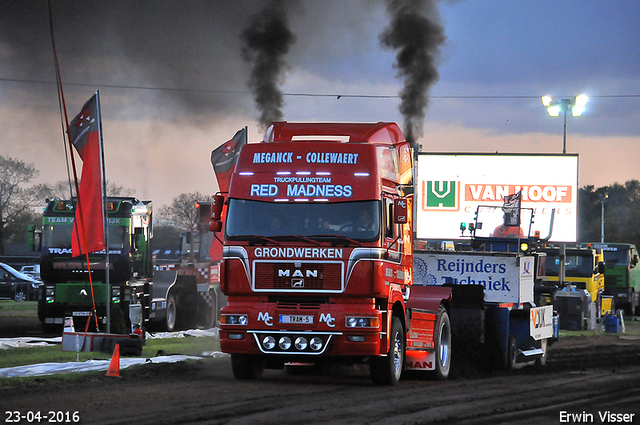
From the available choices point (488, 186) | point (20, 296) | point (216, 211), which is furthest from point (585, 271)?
point (20, 296)

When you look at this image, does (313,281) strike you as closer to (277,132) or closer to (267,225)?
(267,225)

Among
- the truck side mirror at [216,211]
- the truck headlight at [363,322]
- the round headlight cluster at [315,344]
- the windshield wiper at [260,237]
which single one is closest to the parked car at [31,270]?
the truck side mirror at [216,211]

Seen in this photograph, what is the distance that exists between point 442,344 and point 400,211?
313cm

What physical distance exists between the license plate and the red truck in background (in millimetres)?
14

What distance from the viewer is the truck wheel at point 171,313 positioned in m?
25.2

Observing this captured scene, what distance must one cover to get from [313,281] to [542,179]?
22.6m

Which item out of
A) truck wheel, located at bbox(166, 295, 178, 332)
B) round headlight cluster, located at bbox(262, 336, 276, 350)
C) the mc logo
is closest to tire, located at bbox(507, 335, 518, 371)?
round headlight cluster, located at bbox(262, 336, 276, 350)

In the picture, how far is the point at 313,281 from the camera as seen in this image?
40.7 feet

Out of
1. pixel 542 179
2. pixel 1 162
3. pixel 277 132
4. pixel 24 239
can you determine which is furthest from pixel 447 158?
pixel 24 239

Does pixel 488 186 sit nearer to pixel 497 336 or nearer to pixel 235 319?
pixel 497 336

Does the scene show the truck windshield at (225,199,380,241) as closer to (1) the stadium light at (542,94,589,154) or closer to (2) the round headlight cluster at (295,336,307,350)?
(2) the round headlight cluster at (295,336,307,350)

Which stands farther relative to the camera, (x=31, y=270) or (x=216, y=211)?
(x=31, y=270)

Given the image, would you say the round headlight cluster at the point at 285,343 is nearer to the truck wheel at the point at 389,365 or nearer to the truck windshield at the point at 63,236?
the truck wheel at the point at 389,365

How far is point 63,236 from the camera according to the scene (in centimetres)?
2255
